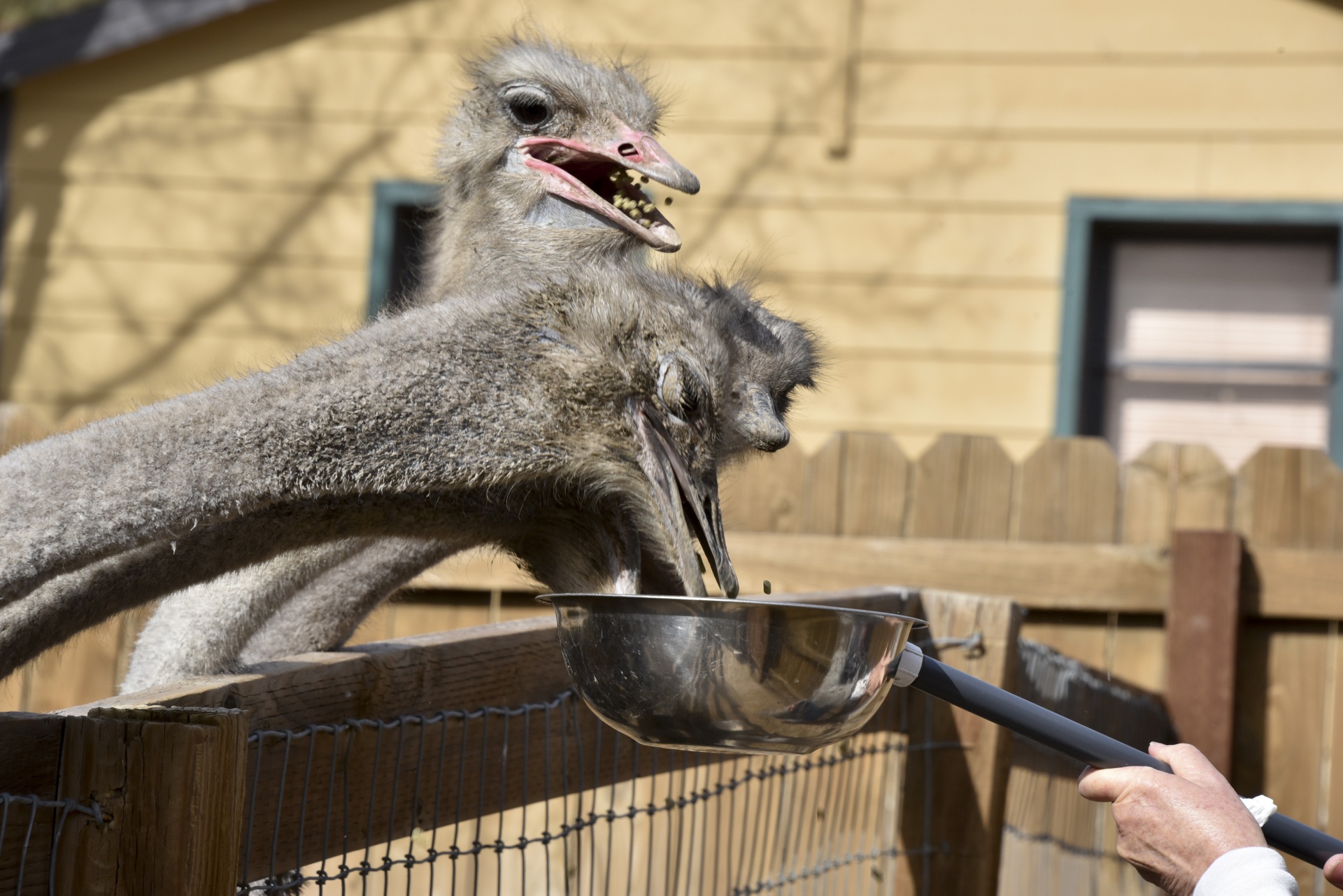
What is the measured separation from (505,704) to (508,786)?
0.32 feet

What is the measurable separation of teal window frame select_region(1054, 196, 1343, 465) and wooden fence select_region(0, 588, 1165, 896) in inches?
79.2

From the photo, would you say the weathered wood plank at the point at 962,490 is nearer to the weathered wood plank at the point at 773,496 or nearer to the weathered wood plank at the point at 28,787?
the weathered wood plank at the point at 773,496

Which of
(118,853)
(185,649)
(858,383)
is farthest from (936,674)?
(858,383)

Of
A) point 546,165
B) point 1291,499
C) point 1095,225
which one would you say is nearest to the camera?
point 546,165

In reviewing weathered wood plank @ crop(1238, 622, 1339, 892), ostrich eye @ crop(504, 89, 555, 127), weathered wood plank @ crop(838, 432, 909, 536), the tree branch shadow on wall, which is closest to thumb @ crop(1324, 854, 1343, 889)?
ostrich eye @ crop(504, 89, 555, 127)

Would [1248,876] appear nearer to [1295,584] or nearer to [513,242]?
[513,242]

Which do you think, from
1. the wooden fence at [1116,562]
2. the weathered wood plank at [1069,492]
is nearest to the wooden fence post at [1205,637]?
the wooden fence at [1116,562]

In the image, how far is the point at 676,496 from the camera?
1.38 m

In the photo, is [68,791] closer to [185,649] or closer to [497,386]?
[497,386]

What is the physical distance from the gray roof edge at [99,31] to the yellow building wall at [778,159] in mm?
155

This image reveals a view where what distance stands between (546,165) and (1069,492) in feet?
6.04

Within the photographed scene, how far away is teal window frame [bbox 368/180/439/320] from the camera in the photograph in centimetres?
536

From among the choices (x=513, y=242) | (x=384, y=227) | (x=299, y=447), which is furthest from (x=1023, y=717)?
(x=384, y=227)

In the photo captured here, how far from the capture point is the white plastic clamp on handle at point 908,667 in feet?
4.77
